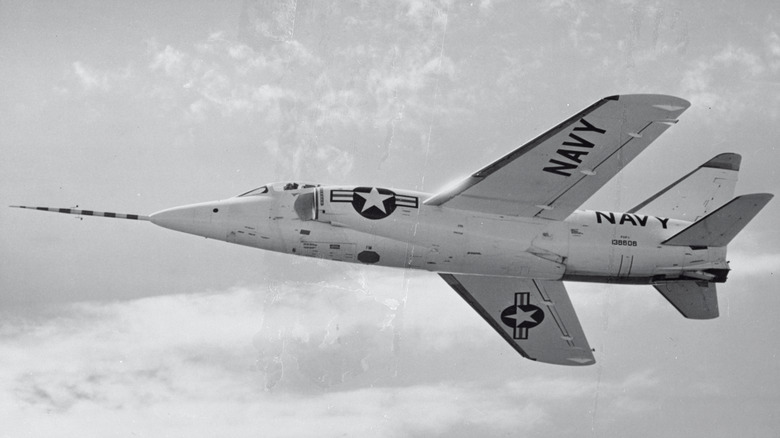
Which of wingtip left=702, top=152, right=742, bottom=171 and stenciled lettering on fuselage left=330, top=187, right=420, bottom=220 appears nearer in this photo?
stenciled lettering on fuselage left=330, top=187, right=420, bottom=220

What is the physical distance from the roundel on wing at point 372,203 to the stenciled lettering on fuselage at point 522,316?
9.33 meters

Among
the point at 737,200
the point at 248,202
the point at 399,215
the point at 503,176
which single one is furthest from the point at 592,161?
the point at 248,202

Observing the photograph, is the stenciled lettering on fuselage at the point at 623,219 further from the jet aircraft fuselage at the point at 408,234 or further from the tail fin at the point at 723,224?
the tail fin at the point at 723,224

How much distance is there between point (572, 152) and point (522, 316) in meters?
9.13

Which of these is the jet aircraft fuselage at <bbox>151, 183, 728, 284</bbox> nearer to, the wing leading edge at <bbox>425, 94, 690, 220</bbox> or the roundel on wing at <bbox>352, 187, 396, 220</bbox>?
the roundel on wing at <bbox>352, 187, 396, 220</bbox>

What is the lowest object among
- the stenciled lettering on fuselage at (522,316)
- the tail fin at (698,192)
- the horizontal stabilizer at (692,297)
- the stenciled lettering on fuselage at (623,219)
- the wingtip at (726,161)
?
the stenciled lettering on fuselage at (522,316)

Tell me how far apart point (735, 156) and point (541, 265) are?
13.3 m

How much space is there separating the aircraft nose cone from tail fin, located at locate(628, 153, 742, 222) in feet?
59.9

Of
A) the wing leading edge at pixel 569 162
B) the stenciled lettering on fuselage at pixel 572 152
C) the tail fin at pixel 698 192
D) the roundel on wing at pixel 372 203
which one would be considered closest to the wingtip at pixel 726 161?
the tail fin at pixel 698 192

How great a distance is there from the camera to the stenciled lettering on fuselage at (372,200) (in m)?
30.2

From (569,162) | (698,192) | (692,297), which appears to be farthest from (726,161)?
(569,162)

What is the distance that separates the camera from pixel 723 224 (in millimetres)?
31844

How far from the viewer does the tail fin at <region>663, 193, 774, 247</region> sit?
31281 millimetres

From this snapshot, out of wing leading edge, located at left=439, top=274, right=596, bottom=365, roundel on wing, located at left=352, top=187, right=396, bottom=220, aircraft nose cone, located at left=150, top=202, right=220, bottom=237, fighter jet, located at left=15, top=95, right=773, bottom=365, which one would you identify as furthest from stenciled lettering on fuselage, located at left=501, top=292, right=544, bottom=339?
aircraft nose cone, located at left=150, top=202, right=220, bottom=237
